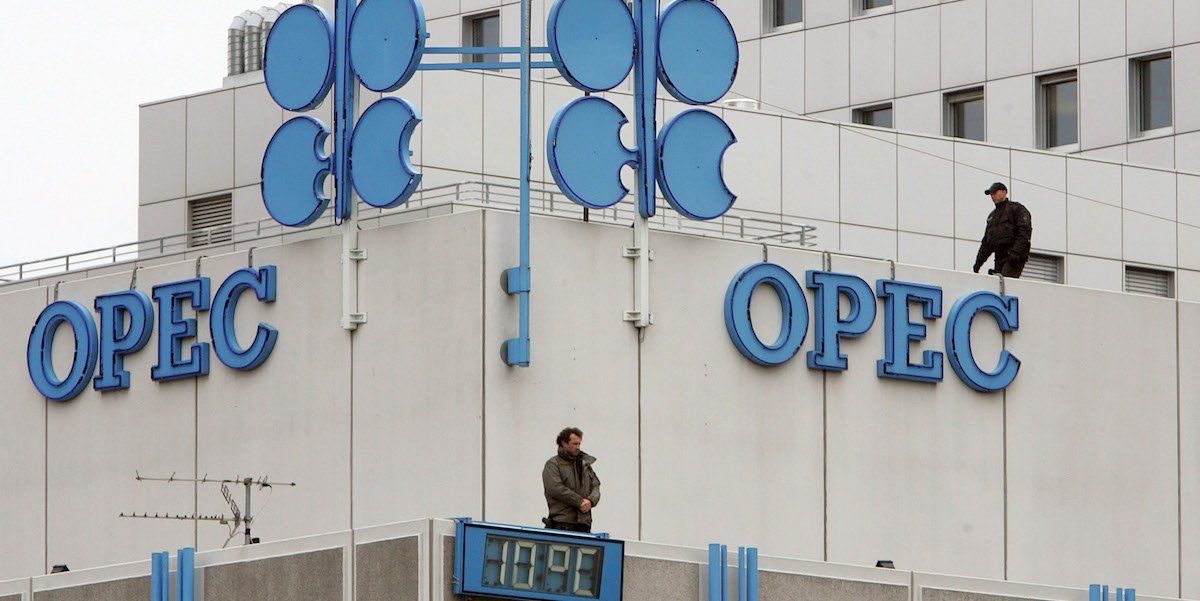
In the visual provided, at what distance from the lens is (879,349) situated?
41.7 m

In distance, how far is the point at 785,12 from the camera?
60.8 m

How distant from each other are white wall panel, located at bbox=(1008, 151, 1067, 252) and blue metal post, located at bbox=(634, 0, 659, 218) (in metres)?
12.7

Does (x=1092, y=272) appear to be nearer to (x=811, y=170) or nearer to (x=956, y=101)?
(x=811, y=170)

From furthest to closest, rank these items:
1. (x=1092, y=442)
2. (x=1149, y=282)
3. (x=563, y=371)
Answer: (x=1149, y=282)
(x=1092, y=442)
(x=563, y=371)

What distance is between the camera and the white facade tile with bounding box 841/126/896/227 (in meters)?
47.8

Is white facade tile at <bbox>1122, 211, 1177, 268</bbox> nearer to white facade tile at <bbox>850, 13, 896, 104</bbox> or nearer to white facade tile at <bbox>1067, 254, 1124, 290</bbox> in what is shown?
white facade tile at <bbox>1067, 254, 1124, 290</bbox>

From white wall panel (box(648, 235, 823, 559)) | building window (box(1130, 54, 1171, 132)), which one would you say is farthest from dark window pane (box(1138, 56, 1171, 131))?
white wall panel (box(648, 235, 823, 559))

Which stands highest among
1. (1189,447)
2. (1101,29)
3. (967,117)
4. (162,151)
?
(1101,29)

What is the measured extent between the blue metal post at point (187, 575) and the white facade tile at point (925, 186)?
18529 millimetres

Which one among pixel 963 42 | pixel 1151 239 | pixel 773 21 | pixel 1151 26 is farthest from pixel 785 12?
pixel 1151 239

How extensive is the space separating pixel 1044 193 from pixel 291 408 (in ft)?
57.2

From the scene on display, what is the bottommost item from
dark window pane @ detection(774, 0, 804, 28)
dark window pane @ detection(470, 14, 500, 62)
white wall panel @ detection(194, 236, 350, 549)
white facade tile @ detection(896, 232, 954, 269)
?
white wall panel @ detection(194, 236, 350, 549)

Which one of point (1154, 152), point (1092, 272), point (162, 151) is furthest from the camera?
point (1154, 152)

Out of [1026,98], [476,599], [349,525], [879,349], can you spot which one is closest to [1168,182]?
[1026,98]
